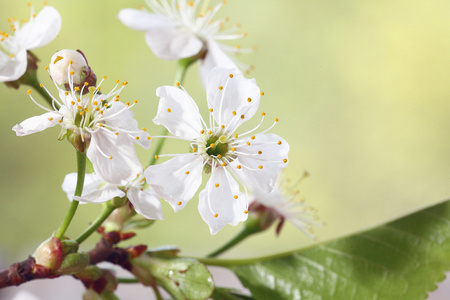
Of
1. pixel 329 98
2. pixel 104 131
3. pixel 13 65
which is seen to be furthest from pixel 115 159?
pixel 329 98

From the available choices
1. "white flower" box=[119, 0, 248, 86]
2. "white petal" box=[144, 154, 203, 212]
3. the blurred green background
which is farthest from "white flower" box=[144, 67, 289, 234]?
the blurred green background

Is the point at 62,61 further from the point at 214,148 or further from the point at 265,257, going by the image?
the point at 265,257

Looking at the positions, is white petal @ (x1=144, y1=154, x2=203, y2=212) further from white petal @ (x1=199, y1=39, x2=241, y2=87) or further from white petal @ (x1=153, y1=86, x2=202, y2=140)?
white petal @ (x1=199, y1=39, x2=241, y2=87)

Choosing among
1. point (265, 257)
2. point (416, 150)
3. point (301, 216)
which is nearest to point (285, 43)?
point (416, 150)

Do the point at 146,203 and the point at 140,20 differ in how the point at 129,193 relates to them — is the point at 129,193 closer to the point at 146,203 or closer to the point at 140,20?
the point at 146,203

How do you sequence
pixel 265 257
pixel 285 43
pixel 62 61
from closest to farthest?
pixel 62 61 → pixel 265 257 → pixel 285 43

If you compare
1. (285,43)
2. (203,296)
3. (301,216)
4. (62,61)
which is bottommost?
(285,43)

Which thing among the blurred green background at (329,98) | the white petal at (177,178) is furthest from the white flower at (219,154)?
the blurred green background at (329,98)

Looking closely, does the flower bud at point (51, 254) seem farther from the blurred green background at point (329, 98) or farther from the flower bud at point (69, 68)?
the blurred green background at point (329, 98)
